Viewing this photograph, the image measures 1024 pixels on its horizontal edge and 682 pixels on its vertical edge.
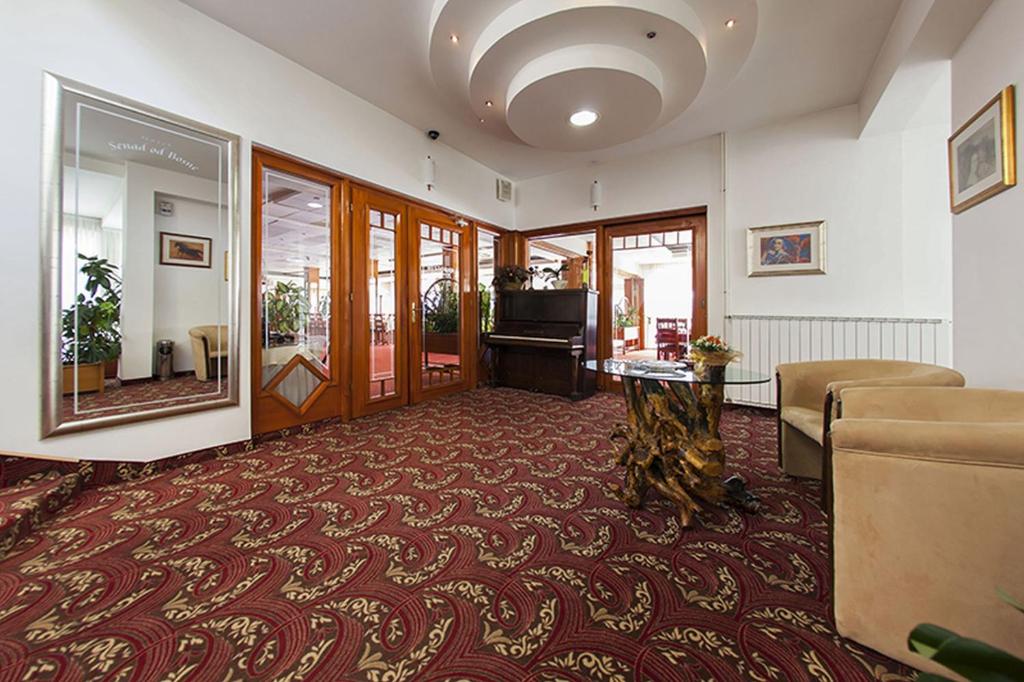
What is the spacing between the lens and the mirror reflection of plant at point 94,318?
7.69ft

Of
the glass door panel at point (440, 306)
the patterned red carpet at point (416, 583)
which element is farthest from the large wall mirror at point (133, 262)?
the glass door panel at point (440, 306)

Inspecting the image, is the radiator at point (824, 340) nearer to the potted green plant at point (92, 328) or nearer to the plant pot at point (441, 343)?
the plant pot at point (441, 343)

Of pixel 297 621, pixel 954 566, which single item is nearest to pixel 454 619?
pixel 297 621

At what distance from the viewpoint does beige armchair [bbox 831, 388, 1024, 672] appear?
104 centimetres

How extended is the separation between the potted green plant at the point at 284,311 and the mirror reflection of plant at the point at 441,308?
1.47m

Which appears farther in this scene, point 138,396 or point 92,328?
point 138,396

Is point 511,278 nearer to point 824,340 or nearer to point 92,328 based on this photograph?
point 824,340

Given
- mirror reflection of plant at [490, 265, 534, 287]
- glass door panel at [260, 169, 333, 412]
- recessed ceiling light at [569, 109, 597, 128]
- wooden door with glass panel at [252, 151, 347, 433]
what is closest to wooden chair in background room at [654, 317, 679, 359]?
mirror reflection of plant at [490, 265, 534, 287]

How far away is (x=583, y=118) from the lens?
3.57 meters

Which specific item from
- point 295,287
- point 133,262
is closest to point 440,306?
point 295,287

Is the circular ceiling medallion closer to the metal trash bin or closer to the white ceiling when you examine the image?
the white ceiling

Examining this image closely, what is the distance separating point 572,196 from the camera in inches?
218

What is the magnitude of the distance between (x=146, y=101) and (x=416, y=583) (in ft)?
11.1

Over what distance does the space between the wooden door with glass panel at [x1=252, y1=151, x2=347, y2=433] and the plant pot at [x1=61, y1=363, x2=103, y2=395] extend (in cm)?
86
